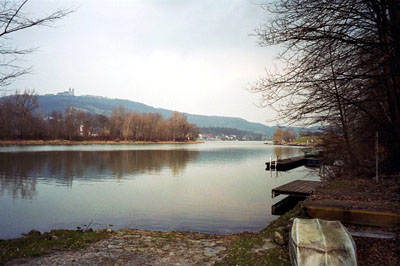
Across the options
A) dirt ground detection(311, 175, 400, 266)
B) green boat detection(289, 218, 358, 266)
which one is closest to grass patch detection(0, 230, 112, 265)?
green boat detection(289, 218, 358, 266)

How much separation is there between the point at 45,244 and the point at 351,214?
714 cm

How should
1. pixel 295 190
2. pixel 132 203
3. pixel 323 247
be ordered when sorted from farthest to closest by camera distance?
1. pixel 295 190
2. pixel 132 203
3. pixel 323 247

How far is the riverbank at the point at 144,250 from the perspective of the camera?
18.9 feet

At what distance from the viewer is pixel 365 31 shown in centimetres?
824

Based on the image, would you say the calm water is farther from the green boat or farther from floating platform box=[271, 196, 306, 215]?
the green boat

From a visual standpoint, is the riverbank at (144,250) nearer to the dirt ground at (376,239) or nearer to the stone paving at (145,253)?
the stone paving at (145,253)

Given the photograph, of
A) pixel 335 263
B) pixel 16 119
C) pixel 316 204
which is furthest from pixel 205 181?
pixel 16 119

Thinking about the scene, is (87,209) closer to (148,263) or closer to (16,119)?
(148,263)

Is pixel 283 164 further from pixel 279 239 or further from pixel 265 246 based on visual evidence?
pixel 265 246

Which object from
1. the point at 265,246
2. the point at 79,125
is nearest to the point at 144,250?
the point at 265,246

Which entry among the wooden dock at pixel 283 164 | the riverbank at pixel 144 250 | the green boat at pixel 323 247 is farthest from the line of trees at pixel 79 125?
the green boat at pixel 323 247

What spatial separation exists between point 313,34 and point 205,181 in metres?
17.6

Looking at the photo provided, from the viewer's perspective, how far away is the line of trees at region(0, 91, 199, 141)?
79.8 metres

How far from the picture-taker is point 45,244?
719cm
